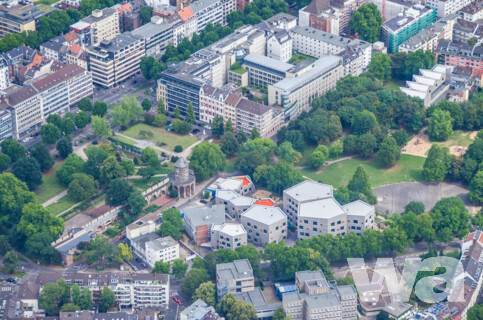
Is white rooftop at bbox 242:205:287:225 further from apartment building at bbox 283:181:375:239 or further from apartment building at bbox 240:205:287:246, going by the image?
apartment building at bbox 283:181:375:239

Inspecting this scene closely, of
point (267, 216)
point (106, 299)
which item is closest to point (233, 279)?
point (267, 216)

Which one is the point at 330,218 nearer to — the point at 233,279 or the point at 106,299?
the point at 233,279

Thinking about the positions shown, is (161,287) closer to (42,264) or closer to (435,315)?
(42,264)

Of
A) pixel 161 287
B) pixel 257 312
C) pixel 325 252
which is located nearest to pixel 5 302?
pixel 161 287

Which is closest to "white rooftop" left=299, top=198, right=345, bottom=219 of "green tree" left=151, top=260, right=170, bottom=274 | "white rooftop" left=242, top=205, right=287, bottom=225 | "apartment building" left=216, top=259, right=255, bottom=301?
"white rooftop" left=242, top=205, right=287, bottom=225

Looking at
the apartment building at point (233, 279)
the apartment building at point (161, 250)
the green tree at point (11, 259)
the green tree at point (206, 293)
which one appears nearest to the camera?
the green tree at point (206, 293)

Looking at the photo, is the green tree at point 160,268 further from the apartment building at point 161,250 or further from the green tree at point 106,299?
the green tree at point 106,299
